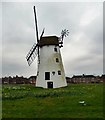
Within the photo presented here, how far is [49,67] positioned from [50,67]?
0.16 m

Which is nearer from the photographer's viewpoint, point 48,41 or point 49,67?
point 49,67

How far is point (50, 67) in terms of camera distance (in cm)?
4381

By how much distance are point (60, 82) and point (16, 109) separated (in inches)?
1000

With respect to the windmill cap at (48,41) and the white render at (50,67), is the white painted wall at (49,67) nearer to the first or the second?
the white render at (50,67)

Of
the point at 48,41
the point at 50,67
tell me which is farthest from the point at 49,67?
the point at 48,41

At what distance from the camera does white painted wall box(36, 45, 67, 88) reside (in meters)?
43.9

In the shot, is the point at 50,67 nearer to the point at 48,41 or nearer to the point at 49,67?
the point at 49,67

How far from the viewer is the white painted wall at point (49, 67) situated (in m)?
43.9

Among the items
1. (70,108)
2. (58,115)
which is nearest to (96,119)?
(58,115)

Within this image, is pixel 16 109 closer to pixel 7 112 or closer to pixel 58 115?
pixel 7 112

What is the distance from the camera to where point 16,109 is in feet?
62.4

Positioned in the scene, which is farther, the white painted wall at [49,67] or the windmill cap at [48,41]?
the windmill cap at [48,41]

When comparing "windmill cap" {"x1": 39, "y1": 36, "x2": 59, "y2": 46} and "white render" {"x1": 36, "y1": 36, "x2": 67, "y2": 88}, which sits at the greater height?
"windmill cap" {"x1": 39, "y1": 36, "x2": 59, "y2": 46}

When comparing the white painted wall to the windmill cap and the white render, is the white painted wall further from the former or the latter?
the windmill cap
